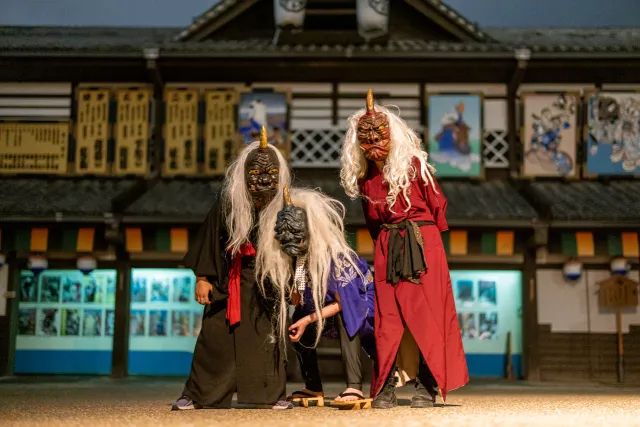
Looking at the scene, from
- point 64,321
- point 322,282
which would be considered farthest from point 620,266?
point 64,321

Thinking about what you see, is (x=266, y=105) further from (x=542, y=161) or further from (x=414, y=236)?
(x=414, y=236)

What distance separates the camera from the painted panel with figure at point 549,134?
11.9 m

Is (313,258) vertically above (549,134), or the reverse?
(549,134)

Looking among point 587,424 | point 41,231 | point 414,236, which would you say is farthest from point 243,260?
point 41,231

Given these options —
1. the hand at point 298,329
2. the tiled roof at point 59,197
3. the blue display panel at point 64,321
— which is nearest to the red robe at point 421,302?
the hand at point 298,329

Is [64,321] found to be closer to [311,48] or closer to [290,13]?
[311,48]

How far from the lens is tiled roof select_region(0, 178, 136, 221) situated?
1065cm

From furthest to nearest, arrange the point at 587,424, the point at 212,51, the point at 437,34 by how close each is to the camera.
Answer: the point at 437,34 < the point at 212,51 < the point at 587,424

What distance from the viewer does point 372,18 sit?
12.0 m

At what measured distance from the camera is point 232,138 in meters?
12.0

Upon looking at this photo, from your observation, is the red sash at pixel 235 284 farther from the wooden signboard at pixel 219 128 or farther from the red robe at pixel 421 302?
the wooden signboard at pixel 219 128

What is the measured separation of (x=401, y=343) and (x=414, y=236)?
700 millimetres

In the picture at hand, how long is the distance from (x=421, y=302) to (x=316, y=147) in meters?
7.18

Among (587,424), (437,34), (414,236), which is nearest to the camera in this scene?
(587,424)
